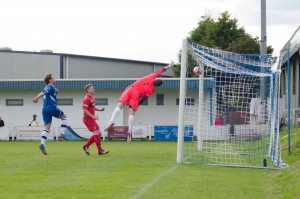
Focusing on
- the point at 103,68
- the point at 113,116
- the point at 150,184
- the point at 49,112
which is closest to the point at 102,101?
the point at 103,68

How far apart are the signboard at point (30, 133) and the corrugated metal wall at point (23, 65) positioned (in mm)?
14903

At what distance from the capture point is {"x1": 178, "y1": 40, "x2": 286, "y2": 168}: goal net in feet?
56.4

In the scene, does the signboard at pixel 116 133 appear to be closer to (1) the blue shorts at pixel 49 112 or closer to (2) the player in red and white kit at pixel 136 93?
(1) the blue shorts at pixel 49 112

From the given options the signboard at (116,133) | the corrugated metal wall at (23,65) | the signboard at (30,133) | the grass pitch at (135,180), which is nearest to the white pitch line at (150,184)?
the grass pitch at (135,180)

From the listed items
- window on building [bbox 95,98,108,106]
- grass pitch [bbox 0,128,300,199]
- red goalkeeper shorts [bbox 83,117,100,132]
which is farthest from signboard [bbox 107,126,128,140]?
grass pitch [bbox 0,128,300,199]

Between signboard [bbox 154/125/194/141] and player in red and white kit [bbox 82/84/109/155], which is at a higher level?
player in red and white kit [bbox 82/84/109/155]

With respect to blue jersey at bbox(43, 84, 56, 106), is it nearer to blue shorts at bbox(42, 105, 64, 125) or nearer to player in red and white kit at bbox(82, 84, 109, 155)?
A: blue shorts at bbox(42, 105, 64, 125)

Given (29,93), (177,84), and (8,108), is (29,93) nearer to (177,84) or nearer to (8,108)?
(8,108)

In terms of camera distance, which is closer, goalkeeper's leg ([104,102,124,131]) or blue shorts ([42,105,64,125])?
goalkeeper's leg ([104,102,124,131])

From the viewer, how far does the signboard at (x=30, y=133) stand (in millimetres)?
38812

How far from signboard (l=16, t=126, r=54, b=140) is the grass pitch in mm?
22444

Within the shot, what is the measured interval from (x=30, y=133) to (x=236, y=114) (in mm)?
17186

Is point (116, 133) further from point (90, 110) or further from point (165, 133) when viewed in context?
point (90, 110)

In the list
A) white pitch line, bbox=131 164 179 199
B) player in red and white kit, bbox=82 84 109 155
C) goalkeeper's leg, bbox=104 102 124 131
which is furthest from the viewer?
player in red and white kit, bbox=82 84 109 155
